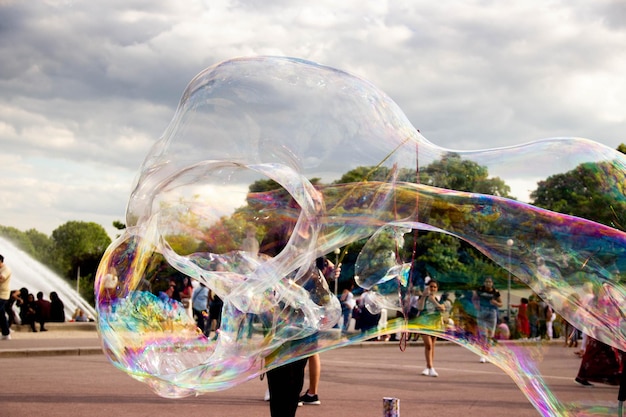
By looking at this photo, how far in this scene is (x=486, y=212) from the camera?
470 centimetres

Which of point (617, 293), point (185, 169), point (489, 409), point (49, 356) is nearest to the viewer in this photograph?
point (617, 293)

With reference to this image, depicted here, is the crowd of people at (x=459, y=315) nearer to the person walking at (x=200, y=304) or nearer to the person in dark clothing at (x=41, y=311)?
the person walking at (x=200, y=304)

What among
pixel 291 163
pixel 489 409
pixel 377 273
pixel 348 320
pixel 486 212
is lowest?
pixel 489 409

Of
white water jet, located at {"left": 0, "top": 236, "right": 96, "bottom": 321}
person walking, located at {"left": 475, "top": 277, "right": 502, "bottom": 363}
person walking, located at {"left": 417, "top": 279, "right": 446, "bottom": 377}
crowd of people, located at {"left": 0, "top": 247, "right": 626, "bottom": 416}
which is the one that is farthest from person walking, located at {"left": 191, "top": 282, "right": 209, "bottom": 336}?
white water jet, located at {"left": 0, "top": 236, "right": 96, "bottom": 321}

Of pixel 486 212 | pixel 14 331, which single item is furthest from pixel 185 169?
pixel 14 331

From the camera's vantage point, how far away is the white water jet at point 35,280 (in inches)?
1244

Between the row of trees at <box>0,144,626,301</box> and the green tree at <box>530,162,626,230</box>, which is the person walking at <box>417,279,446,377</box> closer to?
the row of trees at <box>0,144,626,301</box>

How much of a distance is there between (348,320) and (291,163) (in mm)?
1203

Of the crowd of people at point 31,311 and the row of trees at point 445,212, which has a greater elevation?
the row of trees at point 445,212

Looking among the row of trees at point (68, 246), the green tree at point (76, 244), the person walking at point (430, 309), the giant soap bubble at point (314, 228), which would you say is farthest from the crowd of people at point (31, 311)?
the green tree at point (76, 244)

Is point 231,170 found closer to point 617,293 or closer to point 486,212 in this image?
point 486,212

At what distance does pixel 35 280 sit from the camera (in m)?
32.1

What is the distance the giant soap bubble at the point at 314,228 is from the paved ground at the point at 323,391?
0.73m

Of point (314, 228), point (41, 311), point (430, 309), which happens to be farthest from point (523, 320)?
point (41, 311)
